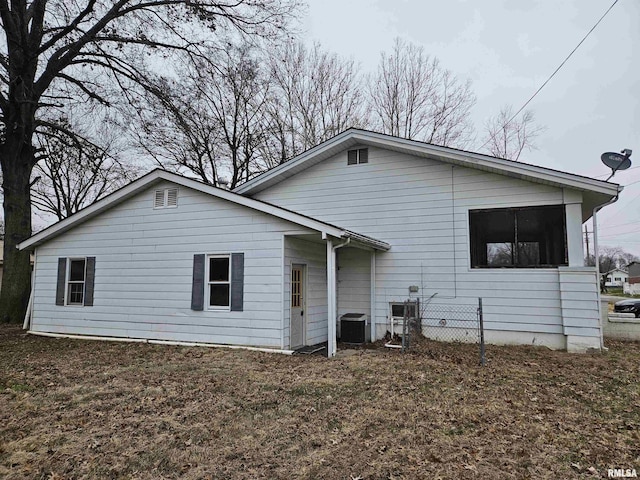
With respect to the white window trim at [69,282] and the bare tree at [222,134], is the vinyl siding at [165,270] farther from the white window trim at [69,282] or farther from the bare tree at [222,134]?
the bare tree at [222,134]

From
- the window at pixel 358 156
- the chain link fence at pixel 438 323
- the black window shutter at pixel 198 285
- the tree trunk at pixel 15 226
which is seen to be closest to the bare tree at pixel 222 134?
the tree trunk at pixel 15 226

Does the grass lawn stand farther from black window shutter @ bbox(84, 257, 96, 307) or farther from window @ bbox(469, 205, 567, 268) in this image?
black window shutter @ bbox(84, 257, 96, 307)

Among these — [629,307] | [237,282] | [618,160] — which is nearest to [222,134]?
[237,282]

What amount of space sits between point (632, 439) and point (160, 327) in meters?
8.71

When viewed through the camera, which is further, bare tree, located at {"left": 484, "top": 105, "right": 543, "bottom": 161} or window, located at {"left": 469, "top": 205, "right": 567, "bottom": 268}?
bare tree, located at {"left": 484, "top": 105, "right": 543, "bottom": 161}

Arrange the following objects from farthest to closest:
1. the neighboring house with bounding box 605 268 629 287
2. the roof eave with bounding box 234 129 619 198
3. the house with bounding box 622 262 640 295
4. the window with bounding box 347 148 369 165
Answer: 1. the neighboring house with bounding box 605 268 629 287
2. the house with bounding box 622 262 640 295
3. the window with bounding box 347 148 369 165
4. the roof eave with bounding box 234 129 619 198

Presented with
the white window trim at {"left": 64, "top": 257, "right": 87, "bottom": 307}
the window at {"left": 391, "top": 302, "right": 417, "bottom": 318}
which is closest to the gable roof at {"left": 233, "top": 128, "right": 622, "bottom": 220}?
the window at {"left": 391, "top": 302, "right": 417, "bottom": 318}

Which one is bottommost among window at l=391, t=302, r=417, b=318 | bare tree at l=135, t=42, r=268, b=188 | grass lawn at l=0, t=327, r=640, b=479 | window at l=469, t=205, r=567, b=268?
grass lawn at l=0, t=327, r=640, b=479

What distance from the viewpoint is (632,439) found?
3.89 metres

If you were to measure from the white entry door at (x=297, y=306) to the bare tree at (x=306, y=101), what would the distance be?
38.7ft

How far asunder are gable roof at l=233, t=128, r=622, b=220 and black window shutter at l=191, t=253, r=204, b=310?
A: 325cm

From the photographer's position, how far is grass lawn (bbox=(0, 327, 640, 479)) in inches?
136

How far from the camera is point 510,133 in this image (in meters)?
21.0

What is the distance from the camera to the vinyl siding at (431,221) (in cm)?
870
